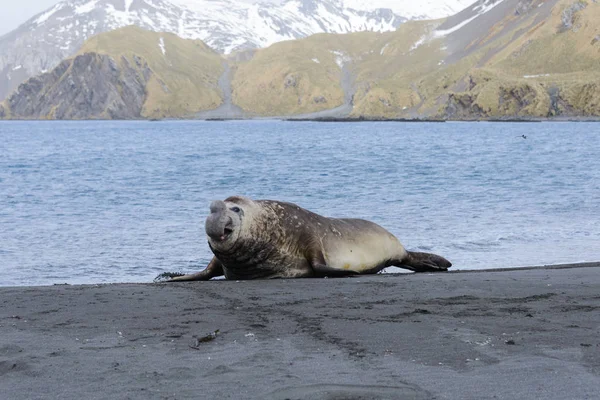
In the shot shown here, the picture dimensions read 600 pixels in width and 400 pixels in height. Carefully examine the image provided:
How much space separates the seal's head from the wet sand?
2.78ft

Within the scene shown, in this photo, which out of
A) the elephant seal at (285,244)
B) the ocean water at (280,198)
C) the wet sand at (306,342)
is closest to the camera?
the wet sand at (306,342)

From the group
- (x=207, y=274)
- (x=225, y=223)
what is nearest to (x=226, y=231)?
(x=225, y=223)

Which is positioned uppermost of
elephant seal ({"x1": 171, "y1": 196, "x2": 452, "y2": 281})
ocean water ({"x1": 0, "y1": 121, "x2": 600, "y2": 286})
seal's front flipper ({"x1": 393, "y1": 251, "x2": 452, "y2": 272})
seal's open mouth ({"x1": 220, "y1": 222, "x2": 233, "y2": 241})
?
seal's open mouth ({"x1": 220, "y1": 222, "x2": 233, "y2": 241})

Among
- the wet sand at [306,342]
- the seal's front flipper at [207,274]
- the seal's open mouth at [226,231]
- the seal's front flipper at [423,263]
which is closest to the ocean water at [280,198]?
the seal's front flipper at [423,263]

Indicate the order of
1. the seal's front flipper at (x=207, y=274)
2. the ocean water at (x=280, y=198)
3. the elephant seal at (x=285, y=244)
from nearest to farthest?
the elephant seal at (x=285, y=244) < the seal's front flipper at (x=207, y=274) < the ocean water at (x=280, y=198)

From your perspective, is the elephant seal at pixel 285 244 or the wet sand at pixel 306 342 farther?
the elephant seal at pixel 285 244

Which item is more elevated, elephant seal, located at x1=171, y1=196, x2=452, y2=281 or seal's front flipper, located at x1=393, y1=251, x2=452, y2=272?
elephant seal, located at x1=171, y1=196, x2=452, y2=281

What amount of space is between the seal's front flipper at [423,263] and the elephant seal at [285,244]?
0.77 feet

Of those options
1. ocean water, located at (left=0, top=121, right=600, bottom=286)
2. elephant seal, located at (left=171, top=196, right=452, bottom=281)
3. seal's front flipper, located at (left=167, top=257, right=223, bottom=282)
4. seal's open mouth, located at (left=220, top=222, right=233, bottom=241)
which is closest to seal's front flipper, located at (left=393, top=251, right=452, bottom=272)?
elephant seal, located at (left=171, top=196, right=452, bottom=281)

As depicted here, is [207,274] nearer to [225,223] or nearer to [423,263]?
[225,223]

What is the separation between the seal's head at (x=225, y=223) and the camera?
1023cm

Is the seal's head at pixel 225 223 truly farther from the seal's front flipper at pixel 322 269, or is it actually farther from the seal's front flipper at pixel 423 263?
the seal's front flipper at pixel 423 263

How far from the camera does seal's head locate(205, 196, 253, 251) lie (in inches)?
403

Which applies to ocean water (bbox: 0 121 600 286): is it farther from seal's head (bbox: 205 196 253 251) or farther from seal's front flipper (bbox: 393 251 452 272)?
seal's head (bbox: 205 196 253 251)
